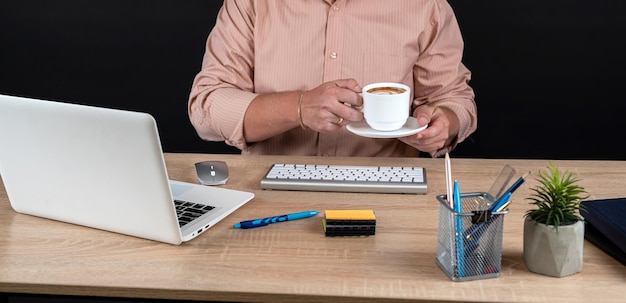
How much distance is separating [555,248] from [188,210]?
708mm

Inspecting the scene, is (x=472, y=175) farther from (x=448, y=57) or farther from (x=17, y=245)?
(x=17, y=245)

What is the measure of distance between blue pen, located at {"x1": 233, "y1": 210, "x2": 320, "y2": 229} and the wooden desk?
11 millimetres

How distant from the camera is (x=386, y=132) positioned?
5.86 feet

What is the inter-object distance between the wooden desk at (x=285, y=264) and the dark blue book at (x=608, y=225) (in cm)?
2

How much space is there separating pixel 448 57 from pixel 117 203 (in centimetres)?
117

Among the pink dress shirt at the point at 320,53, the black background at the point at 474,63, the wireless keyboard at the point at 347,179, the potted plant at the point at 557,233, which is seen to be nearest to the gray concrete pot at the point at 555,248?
the potted plant at the point at 557,233

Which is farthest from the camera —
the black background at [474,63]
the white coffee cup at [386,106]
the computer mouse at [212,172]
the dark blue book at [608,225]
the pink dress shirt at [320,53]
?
the black background at [474,63]

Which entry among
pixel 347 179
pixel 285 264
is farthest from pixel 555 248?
pixel 347 179

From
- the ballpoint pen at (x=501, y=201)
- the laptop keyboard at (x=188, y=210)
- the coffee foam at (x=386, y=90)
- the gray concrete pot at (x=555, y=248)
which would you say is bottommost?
the laptop keyboard at (x=188, y=210)

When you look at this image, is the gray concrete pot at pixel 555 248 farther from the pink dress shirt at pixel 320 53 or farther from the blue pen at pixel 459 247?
the pink dress shirt at pixel 320 53

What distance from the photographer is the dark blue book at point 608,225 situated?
1.45 metres

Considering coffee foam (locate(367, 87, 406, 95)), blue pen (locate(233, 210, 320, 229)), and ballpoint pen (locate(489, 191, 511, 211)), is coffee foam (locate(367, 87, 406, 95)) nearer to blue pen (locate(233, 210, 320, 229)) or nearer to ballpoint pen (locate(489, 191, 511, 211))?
blue pen (locate(233, 210, 320, 229))

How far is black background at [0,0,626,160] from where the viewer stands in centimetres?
297

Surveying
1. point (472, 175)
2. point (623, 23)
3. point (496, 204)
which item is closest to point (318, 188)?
point (472, 175)
